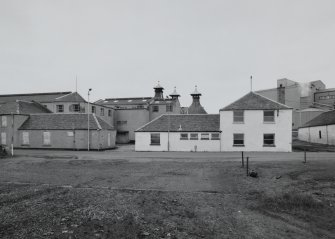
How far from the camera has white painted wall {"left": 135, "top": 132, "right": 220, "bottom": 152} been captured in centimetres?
3641

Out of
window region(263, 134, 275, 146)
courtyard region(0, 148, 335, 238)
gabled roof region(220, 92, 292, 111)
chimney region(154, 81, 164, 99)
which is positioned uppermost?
chimney region(154, 81, 164, 99)

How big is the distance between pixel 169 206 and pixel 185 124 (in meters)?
28.6

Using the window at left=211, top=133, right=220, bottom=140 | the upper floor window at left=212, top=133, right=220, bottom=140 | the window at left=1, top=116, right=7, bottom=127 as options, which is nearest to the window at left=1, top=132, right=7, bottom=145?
the window at left=1, top=116, right=7, bottom=127

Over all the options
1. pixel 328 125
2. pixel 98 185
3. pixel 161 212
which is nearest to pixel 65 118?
pixel 98 185

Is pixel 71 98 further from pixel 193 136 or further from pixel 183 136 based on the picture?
pixel 193 136

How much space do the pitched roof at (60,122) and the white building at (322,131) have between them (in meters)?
37.1

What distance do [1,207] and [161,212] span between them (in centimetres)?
617

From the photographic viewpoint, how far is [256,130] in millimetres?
35438

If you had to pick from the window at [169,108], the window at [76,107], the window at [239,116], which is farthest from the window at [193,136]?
the window at [76,107]

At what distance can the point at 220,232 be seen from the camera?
7625 mm

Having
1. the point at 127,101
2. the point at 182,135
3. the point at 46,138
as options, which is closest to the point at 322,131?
the point at 182,135

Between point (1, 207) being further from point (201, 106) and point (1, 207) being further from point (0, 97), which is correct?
point (0, 97)

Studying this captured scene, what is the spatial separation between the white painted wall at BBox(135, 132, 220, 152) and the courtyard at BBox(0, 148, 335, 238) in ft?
65.8

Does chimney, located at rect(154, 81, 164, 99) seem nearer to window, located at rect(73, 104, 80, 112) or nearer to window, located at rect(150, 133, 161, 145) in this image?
window, located at rect(73, 104, 80, 112)
